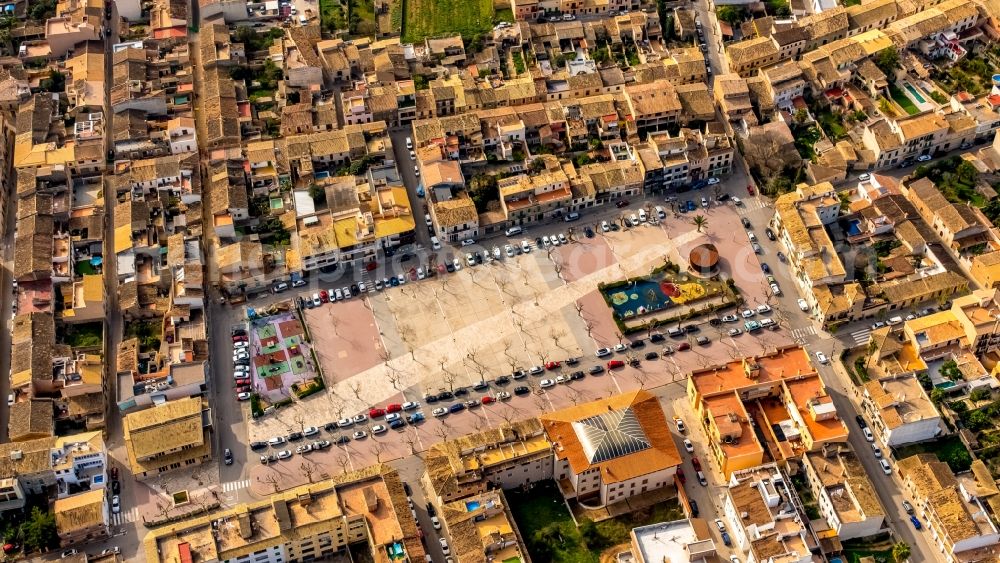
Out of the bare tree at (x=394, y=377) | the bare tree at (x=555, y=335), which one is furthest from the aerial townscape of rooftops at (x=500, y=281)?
the bare tree at (x=555, y=335)

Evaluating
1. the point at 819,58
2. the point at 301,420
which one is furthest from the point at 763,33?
the point at 301,420

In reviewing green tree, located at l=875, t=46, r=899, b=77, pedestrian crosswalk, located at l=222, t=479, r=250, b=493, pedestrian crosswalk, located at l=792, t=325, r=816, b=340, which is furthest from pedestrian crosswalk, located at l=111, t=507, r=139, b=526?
green tree, located at l=875, t=46, r=899, b=77

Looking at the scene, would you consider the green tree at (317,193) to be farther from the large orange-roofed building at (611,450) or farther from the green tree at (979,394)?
the green tree at (979,394)

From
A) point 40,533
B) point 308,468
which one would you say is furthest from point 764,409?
point 40,533

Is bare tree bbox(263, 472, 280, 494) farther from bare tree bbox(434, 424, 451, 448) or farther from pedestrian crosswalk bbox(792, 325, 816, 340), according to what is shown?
pedestrian crosswalk bbox(792, 325, 816, 340)

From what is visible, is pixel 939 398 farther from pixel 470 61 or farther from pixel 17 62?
pixel 17 62

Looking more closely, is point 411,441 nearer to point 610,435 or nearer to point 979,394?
point 610,435
